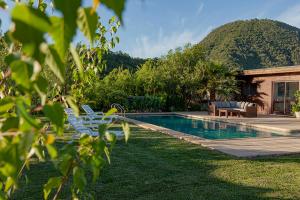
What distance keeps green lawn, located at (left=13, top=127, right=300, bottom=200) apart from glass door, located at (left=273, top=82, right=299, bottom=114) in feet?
45.6

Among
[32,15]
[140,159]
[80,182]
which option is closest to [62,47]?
[32,15]

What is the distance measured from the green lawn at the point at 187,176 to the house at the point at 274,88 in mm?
13525

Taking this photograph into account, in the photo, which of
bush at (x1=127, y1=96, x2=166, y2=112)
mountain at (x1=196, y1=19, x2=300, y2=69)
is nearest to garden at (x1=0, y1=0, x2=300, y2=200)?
bush at (x1=127, y1=96, x2=166, y2=112)

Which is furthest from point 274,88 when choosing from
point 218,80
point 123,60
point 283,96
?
point 123,60

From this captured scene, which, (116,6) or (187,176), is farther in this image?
(187,176)

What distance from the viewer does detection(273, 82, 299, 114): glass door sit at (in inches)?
825

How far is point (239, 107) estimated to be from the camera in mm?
20750

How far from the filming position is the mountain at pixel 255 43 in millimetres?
46594

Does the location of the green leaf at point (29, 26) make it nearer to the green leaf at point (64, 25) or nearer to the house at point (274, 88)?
the green leaf at point (64, 25)

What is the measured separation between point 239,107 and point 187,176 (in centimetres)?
1531

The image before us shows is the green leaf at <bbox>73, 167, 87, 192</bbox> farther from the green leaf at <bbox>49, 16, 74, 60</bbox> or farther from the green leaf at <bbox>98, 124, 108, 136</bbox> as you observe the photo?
the green leaf at <bbox>49, 16, 74, 60</bbox>

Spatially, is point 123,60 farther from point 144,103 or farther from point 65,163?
point 65,163

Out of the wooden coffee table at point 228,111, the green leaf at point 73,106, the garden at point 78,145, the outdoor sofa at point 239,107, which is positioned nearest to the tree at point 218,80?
the outdoor sofa at point 239,107

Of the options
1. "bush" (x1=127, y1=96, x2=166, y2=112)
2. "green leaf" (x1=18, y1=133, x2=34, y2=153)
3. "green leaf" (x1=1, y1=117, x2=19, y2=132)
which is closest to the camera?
"green leaf" (x1=18, y1=133, x2=34, y2=153)
